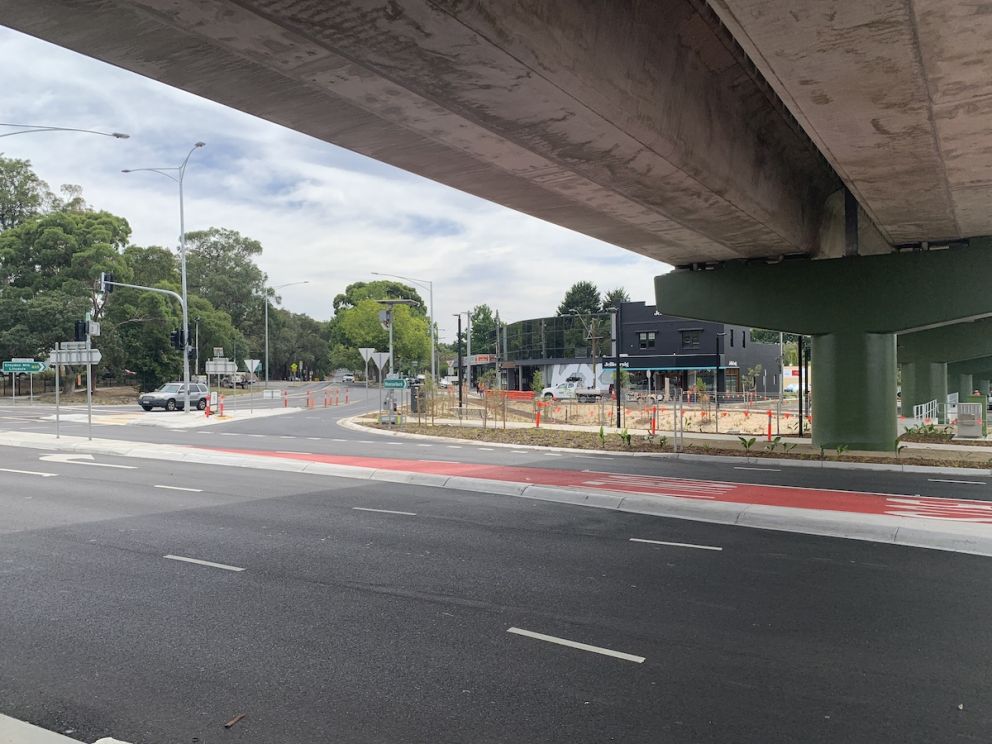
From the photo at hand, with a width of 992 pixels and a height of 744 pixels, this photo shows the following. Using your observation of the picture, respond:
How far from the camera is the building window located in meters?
65.0

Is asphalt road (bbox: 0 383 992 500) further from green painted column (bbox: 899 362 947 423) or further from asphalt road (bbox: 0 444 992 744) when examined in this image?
green painted column (bbox: 899 362 947 423)

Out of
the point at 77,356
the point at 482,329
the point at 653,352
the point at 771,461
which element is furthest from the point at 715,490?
the point at 482,329

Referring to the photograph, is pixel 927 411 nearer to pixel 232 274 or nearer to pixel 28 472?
pixel 28 472

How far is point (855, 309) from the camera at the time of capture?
18844 millimetres

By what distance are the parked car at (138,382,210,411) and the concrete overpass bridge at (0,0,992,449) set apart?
33.2 meters

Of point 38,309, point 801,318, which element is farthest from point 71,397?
point 801,318

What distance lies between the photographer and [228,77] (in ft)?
23.8

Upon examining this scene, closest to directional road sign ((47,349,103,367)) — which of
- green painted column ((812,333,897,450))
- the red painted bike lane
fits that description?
the red painted bike lane

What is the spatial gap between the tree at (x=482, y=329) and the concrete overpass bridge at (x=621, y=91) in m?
108

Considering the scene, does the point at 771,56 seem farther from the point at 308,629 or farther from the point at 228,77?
the point at 308,629

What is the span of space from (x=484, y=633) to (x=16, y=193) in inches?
2976

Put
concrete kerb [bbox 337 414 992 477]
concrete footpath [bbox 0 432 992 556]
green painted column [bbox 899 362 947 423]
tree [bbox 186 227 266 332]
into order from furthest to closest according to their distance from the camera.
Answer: tree [bbox 186 227 266 332] → green painted column [bbox 899 362 947 423] → concrete kerb [bbox 337 414 992 477] → concrete footpath [bbox 0 432 992 556]

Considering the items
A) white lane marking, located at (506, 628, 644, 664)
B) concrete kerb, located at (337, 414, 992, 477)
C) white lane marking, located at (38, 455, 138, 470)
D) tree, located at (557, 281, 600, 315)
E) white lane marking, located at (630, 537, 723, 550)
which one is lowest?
concrete kerb, located at (337, 414, 992, 477)

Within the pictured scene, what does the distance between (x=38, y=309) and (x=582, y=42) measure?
5879cm
